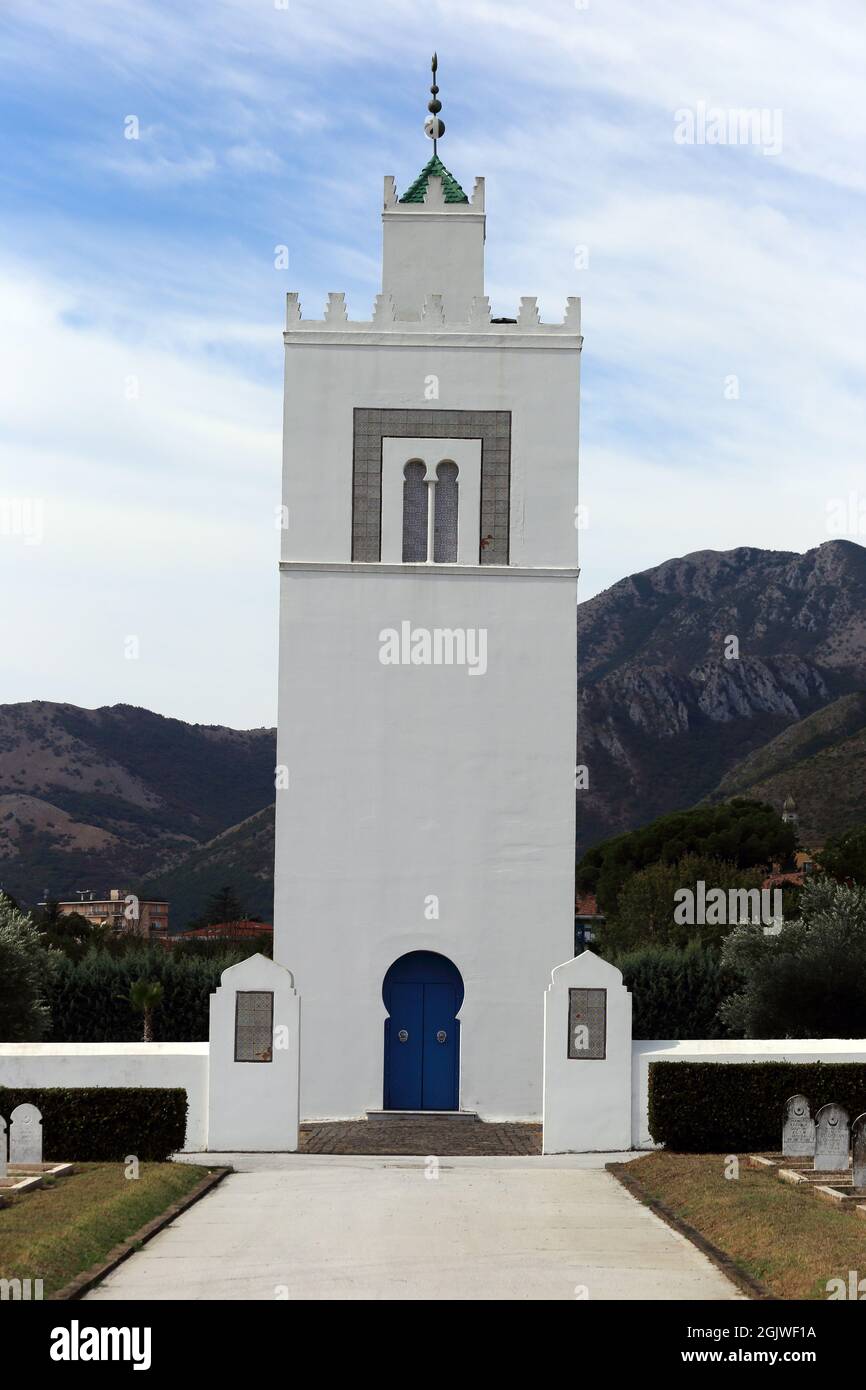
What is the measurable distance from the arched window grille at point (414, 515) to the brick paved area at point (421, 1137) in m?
8.42

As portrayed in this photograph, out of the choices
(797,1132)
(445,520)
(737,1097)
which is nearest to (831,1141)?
(797,1132)

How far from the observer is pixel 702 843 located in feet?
232

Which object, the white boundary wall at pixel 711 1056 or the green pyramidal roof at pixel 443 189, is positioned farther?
the green pyramidal roof at pixel 443 189

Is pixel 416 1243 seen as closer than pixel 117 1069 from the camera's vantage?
Yes

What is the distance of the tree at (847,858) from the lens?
57.4m

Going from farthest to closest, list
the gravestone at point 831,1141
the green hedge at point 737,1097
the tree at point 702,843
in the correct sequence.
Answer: the tree at point 702,843
the green hedge at point 737,1097
the gravestone at point 831,1141

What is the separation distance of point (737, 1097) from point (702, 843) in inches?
2039

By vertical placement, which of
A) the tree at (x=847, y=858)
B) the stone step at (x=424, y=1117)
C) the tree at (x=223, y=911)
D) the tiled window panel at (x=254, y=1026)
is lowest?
the tree at (x=223, y=911)

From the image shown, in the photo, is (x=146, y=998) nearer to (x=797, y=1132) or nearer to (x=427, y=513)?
(x=427, y=513)

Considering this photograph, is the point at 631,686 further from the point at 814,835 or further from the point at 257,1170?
the point at 257,1170

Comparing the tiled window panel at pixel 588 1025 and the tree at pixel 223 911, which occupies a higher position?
the tiled window panel at pixel 588 1025

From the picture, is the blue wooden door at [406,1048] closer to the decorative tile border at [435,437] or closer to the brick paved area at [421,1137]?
the brick paved area at [421,1137]

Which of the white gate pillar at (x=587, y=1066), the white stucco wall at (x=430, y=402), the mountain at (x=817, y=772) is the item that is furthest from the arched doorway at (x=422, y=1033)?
the mountain at (x=817, y=772)
